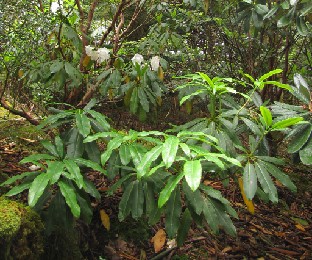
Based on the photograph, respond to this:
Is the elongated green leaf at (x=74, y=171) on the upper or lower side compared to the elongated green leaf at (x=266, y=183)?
upper

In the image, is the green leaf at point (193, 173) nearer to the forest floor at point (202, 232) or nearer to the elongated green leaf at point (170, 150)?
the elongated green leaf at point (170, 150)

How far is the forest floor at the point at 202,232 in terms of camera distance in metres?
2.37

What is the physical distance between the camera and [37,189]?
4.50ft

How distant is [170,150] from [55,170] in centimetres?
56

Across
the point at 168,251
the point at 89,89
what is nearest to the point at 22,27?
the point at 89,89

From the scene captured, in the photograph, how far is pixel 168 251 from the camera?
2.33 m

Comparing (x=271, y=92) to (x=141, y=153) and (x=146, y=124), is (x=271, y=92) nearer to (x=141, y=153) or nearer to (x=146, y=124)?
(x=146, y=124)

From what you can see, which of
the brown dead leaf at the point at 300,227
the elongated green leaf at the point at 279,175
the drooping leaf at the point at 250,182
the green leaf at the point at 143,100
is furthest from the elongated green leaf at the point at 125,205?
the brown dead leaf at the point at 300,227

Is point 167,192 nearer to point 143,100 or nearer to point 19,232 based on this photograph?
point 19,232

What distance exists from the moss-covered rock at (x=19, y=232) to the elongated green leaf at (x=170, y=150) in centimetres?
86

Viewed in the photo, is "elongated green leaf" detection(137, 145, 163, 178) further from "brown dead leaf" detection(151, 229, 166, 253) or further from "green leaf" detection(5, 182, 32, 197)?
"brown dead leaf" detection(151, 229, 166, 253)

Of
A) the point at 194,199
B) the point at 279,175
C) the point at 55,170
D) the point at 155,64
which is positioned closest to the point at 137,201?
the point at 194,199

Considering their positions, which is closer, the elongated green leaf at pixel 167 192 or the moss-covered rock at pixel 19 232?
the elongated green leaf at pixel 167 192

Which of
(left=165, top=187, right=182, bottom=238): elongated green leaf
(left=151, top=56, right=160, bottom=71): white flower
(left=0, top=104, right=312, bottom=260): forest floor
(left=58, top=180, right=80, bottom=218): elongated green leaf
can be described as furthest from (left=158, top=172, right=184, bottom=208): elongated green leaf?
(left=151, top=56, right=160, bottom=71): white flower
